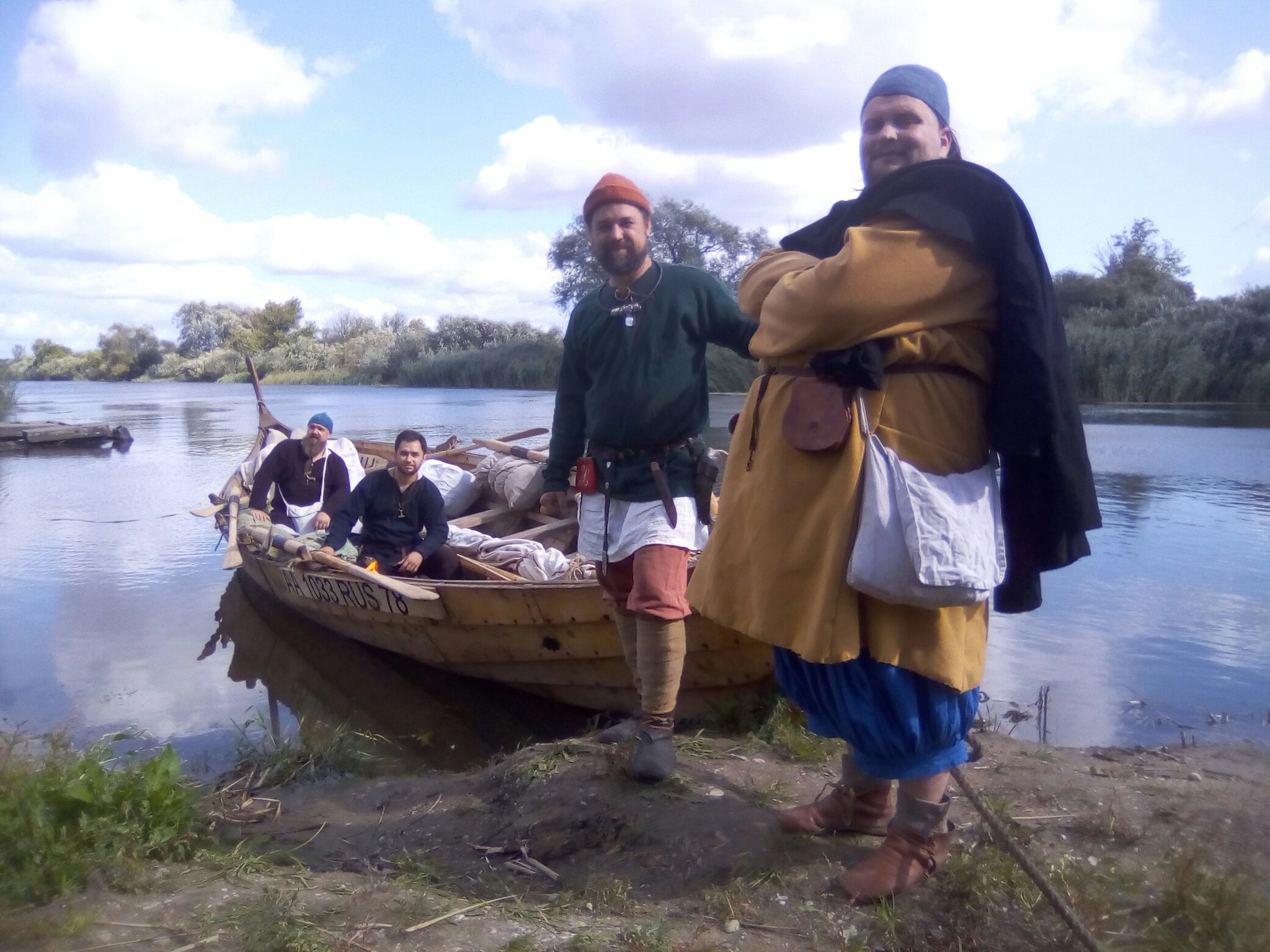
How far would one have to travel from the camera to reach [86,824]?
2676 millimetres

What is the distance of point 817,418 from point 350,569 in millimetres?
4404

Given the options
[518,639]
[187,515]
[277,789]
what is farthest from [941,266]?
[187,515]

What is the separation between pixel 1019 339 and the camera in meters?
1.98

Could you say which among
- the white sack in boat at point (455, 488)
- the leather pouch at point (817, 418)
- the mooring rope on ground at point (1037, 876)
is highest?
the leather pouch at point (817, 418)

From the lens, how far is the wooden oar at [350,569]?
213 inches

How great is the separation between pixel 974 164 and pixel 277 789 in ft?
11.3

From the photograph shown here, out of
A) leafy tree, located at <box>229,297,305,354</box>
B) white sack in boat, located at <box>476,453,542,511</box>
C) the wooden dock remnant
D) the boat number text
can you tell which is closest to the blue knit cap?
→ the boat number text

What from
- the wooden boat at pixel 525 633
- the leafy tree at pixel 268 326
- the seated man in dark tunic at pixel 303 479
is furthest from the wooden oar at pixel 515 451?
the leafy tree at pixel 268 326

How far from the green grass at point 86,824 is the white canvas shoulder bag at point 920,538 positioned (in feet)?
6.65

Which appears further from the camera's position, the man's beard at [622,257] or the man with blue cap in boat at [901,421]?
the man's beard at [622,257]

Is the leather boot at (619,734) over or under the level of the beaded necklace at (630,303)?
under

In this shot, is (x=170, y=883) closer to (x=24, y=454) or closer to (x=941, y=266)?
(x=941, y=266)

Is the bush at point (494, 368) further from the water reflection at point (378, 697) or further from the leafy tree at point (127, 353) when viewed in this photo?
the leafy tree at point (127, 353)

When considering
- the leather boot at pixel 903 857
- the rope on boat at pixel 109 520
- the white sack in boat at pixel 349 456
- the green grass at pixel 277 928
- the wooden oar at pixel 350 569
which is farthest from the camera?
the rope on boat at pixel 109 520
